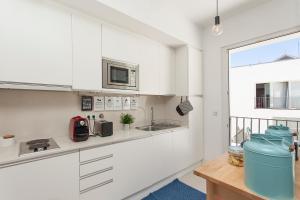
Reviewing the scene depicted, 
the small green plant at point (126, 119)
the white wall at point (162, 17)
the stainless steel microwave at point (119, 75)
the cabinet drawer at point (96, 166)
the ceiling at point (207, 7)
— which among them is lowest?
the cabinet drawer at point (96, 166)

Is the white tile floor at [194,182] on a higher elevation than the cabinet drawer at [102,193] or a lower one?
lower

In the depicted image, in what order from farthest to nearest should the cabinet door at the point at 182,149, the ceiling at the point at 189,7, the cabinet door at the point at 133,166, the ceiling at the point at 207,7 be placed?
the cabinet door at the point at 182,149
the ceiling at the point at 207,7
the ceiling at the point at 189,7
the cabinet door at the point at 133,166

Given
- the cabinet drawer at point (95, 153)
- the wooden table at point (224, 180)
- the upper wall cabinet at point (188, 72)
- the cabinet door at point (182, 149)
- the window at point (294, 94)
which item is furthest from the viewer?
the window at point (294, 94)

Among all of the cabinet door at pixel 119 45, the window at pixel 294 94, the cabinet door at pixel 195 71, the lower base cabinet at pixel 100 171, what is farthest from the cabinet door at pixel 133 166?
the window at pixel 294 94

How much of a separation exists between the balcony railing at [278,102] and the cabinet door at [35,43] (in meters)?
5.67

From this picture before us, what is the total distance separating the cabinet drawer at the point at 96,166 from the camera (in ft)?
5.11

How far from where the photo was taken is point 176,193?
87.0 inches

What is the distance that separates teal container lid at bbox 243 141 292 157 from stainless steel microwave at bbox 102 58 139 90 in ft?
5.17

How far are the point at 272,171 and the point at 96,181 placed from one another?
58.9 inches

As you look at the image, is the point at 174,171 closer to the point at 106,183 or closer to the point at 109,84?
the point at 106,183

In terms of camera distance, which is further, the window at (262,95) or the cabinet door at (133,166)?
the window at (262,95)

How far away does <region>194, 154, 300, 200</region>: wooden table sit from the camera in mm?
904

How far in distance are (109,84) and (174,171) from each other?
1648 millimetres

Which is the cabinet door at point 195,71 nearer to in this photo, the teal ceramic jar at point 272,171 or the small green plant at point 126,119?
the small green plant at point 126,119
